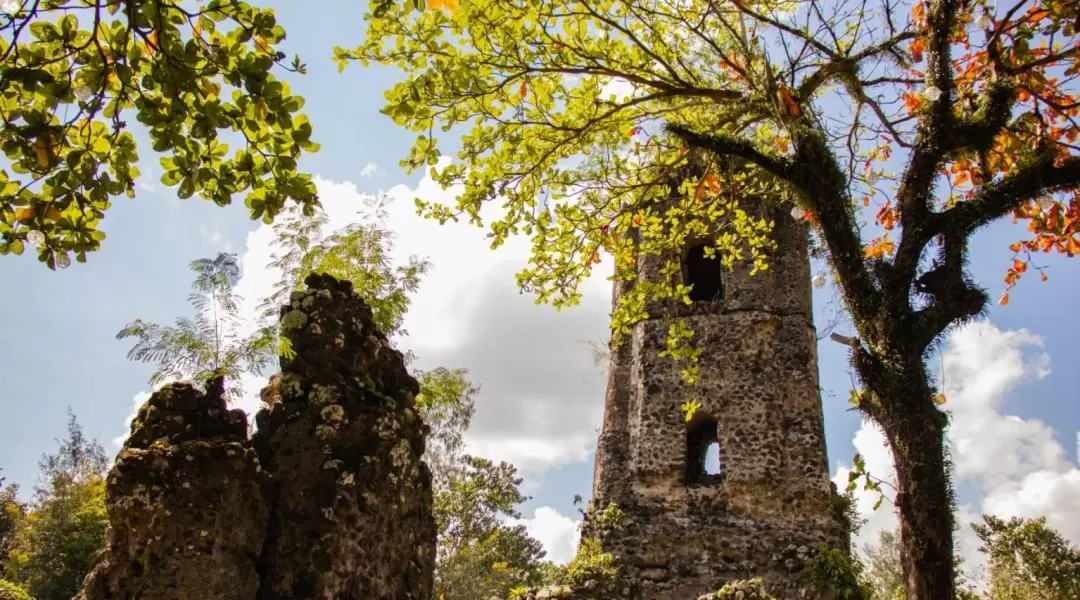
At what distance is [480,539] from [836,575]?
13.7 m

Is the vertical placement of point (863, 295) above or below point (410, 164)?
below

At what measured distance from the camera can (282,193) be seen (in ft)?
11.4

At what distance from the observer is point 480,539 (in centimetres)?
2205

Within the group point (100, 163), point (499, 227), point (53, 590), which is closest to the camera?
point (100, 163)

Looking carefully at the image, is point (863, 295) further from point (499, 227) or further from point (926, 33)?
point (499, 227)

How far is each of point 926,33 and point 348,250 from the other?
825 centimetres

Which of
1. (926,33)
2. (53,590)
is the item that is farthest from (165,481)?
(53,590)

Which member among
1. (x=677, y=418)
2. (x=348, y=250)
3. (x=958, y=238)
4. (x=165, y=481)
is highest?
(x=348, y=250)

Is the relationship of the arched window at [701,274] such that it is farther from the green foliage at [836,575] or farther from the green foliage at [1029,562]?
the green foliage at [1029,562]

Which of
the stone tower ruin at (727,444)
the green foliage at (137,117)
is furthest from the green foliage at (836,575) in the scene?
the green foliage at (137,117)

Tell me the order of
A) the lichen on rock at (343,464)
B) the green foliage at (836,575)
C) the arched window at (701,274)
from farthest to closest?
1. the arched window at (701,274)
2. the green foliage at (836,575)
3. the lichen on rock at (343,464)

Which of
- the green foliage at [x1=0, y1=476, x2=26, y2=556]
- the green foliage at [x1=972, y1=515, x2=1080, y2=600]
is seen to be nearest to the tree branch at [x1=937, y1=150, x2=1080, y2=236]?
the green foliage at [x1=972, y1=515, x2=1080, y2=600]

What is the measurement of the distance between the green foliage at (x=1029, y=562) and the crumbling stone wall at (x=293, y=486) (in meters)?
15.3

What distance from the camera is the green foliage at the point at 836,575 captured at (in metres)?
9.95
